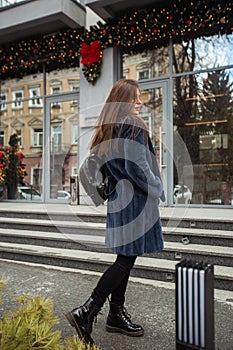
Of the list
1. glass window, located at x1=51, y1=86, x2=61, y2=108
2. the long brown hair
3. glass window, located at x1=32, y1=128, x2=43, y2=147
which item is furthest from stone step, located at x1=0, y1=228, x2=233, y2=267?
glass window, located at x1=51, y1=86, x2=61, y2=108

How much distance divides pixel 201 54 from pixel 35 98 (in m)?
3.76

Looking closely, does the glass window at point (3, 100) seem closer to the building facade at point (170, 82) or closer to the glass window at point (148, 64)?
the building facade at point (170, 82)

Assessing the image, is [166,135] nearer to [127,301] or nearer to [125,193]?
[127,301]

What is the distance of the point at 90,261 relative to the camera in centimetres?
397

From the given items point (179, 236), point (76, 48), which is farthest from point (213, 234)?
point (76, 48)

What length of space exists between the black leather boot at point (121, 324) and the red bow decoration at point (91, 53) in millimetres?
5187

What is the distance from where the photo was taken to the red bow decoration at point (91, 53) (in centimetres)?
660

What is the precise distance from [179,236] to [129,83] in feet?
7.32

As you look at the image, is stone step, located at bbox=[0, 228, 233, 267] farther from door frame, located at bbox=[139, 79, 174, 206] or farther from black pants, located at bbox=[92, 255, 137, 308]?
door frame, located at bbox=[139, 79, 174, 206]

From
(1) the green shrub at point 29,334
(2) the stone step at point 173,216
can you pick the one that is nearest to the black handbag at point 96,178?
(1) the green shrub at point 29,334

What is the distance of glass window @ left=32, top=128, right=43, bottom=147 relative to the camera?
7898 millimetres

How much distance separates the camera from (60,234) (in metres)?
4.78

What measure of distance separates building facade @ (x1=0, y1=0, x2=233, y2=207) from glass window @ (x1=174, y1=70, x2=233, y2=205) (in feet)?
0.06

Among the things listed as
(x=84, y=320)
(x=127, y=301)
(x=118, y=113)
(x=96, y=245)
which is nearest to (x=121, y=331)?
(x=84, y=320)
